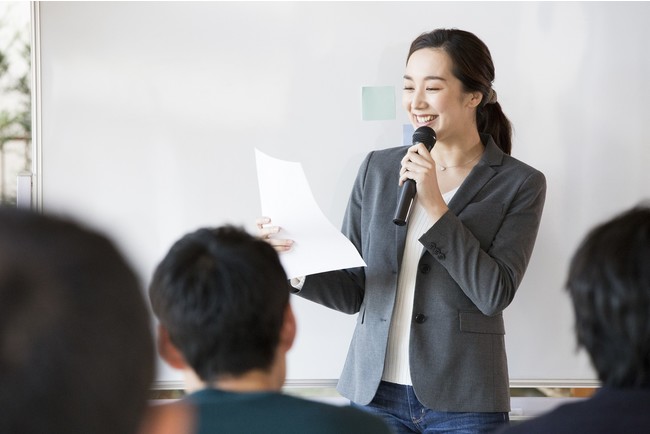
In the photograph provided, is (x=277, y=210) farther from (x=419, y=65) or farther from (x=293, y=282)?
(x=419, y=65)

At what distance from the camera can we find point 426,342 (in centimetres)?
214

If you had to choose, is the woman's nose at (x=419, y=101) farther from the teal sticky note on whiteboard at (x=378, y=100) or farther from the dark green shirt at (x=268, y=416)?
the dark green shirt at (x=268, y=416)

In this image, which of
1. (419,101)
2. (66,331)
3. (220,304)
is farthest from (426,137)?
(66,331)

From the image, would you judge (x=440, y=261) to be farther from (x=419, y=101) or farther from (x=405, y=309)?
(x=419, y=101)

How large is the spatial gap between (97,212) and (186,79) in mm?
547

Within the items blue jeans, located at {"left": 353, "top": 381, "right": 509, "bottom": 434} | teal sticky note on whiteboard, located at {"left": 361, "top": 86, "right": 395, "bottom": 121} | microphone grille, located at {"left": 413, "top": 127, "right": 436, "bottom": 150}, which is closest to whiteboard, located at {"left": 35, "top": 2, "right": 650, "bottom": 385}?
teal sticky note on whiteboard, located at {"left": 361, "top": 86, "right": 395, "bottom": 121}

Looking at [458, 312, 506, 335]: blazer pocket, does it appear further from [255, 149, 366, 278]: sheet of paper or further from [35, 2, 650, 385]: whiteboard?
[35, 2, 650, 385]: whiteboard

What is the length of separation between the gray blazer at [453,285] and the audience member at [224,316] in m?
0.82

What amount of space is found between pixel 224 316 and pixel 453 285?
1.01m

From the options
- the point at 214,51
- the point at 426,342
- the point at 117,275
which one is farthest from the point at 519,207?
the point at 117,275

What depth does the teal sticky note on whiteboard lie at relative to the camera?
2.79 m

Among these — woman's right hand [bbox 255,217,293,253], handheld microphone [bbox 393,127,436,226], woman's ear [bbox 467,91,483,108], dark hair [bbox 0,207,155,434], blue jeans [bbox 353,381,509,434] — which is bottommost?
blue jeans [bbox 353,381,509,434]

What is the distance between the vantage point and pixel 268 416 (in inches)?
44.3

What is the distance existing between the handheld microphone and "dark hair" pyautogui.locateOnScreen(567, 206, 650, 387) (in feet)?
2.82
